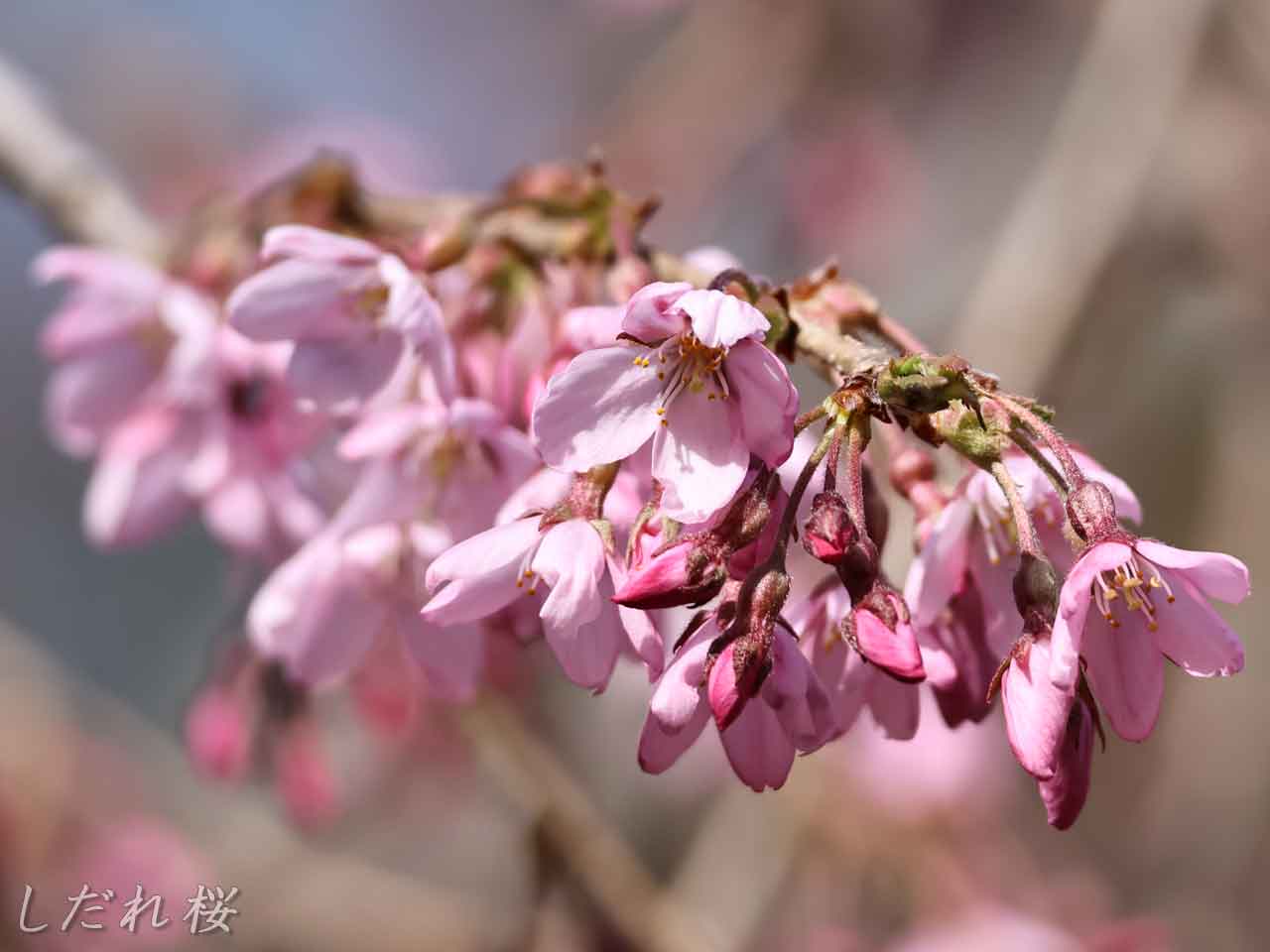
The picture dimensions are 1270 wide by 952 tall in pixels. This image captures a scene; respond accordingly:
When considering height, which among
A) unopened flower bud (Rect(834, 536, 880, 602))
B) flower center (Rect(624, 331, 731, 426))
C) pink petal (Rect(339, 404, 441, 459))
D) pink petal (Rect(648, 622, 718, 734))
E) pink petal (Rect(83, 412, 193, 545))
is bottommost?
pink petal (Rect(83, 412, 193, 545))

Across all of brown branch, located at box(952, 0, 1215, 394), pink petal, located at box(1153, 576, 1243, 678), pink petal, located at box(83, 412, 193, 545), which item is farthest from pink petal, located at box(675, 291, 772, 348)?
brown branch, located at box(952, 0, 1215, 394)

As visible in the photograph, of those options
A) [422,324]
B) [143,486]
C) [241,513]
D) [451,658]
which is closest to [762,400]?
[422,324]

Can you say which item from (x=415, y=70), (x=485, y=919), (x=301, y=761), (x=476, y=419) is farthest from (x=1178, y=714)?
(x=415, y=70)

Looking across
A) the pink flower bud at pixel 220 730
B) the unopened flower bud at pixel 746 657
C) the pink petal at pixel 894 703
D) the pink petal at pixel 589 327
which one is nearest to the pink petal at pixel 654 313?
the pink petal at pixel 589 327

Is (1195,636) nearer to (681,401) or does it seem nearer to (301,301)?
(681,401)

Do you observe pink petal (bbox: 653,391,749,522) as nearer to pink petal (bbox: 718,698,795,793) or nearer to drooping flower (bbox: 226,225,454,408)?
pink petal (bbox: 718,698,795,793)

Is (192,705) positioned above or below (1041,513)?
below

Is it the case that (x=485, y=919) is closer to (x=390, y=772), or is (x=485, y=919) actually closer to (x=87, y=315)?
(x=390, y=772)
